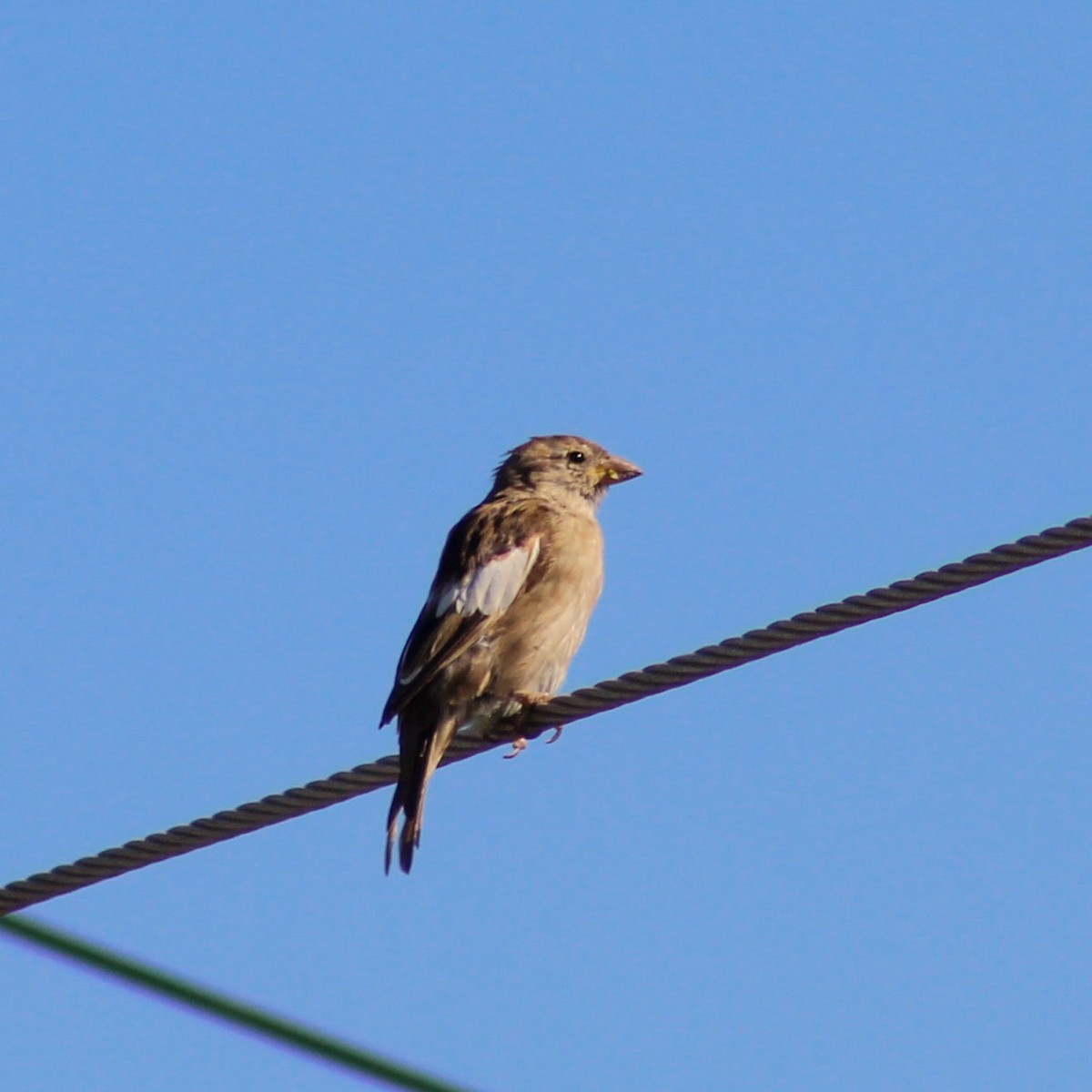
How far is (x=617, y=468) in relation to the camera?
392 inches

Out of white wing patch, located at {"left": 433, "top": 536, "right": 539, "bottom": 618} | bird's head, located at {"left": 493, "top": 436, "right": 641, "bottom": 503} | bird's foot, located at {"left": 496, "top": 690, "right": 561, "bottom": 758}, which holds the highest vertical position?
bird's head, located at {"left": 493, "top": 436, "right": 641, "bottom": 503}

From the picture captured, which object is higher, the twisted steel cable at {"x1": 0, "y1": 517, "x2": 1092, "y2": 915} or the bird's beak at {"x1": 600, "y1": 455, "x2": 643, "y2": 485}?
the bird's beak at {"x1": 600, "y1": 455, "x2": 643, "y2": 485}

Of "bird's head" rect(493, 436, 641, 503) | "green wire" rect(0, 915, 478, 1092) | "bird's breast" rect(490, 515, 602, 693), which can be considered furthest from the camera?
"bird's head" rect(493, 436, 641, 503)

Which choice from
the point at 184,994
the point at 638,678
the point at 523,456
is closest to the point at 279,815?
the point at 638,678

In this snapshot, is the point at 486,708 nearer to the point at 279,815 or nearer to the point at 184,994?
the point at 279,815

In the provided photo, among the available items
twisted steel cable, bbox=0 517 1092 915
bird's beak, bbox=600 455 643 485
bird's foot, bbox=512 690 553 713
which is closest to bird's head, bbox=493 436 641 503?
bird's beak, bbox=600 455 643 485

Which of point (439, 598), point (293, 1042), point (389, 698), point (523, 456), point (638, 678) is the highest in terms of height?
point (523, 456)

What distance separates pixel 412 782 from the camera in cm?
773

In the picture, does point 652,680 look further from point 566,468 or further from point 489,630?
point 566,468

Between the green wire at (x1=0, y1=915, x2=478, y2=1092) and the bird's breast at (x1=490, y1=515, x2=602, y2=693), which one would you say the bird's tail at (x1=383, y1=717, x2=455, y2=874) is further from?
the green wire at (x1=0, y1=915, x2=478, y2=1092)

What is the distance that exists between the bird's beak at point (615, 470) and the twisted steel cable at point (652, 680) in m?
3.30

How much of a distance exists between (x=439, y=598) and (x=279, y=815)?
241cm

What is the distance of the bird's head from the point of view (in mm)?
9805

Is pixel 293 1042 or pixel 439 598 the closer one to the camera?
pixel 293 1042
